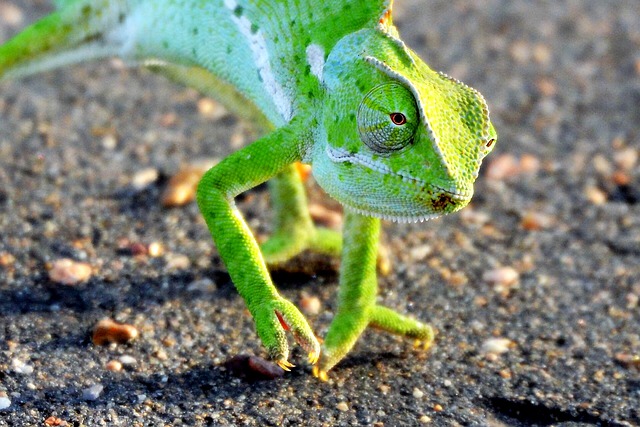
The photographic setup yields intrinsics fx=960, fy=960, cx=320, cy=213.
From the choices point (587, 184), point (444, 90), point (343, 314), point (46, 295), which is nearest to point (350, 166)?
point (444, 90)

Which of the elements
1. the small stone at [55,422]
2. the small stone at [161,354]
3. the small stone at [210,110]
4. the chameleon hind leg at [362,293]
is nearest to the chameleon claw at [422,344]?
the chameleon hind leg at [362,293]

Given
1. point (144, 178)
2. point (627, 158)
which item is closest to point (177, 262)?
point (144, 178)

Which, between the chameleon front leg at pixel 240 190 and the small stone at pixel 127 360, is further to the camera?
the small stone at pixel 127 360

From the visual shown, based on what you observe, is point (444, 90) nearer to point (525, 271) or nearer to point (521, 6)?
point (525, 271)

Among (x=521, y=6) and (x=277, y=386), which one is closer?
(x=277, y=386)

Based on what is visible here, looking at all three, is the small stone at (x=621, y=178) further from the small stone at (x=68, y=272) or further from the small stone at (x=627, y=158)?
the small stone at (x=68, y=272)
